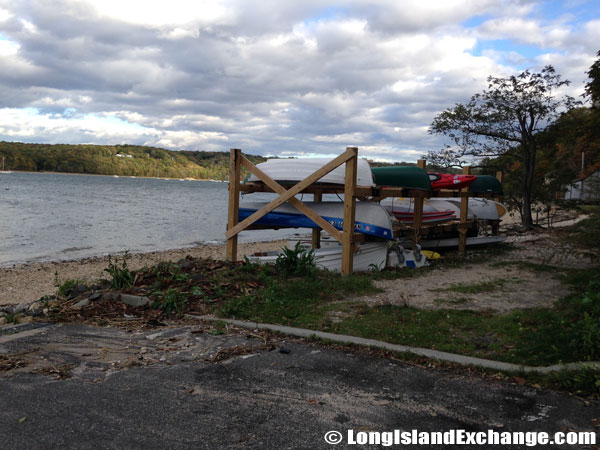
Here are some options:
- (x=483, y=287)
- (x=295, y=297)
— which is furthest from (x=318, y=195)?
(x=295, y=297)

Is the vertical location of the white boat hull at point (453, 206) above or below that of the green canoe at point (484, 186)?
below

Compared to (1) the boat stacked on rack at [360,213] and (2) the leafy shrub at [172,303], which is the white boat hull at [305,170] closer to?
(1) the boat stacked on rack at [360,213]

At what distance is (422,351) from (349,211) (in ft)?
14.8

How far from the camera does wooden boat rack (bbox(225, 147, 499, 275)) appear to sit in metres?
9.18

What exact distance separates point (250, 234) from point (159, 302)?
88.9ft

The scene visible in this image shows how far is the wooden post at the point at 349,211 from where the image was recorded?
30.0 feet

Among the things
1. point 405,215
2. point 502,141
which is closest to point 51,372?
point 405,215

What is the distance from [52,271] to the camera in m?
17.1

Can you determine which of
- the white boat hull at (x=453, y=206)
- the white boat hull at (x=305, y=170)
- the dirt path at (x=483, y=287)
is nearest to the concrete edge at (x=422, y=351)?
the dirt path at (x=483, y=287)

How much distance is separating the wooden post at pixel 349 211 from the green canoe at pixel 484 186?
563 cm

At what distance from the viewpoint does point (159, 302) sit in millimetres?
7047

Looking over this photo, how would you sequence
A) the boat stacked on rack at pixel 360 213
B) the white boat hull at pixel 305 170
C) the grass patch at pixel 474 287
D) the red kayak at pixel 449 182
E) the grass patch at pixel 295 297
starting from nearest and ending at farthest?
the grass patch at pixel 295 297 → the grass patch at pixel 474 287 → the white boat hull at pixel 305 170 → the boat stacked on rack at pixel 360 213 → the red kayak at pixel 449 182

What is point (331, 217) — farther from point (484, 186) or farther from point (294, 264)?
point (484, 186)

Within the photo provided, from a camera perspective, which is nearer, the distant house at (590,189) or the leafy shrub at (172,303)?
the leafy shrub at (172,303)
